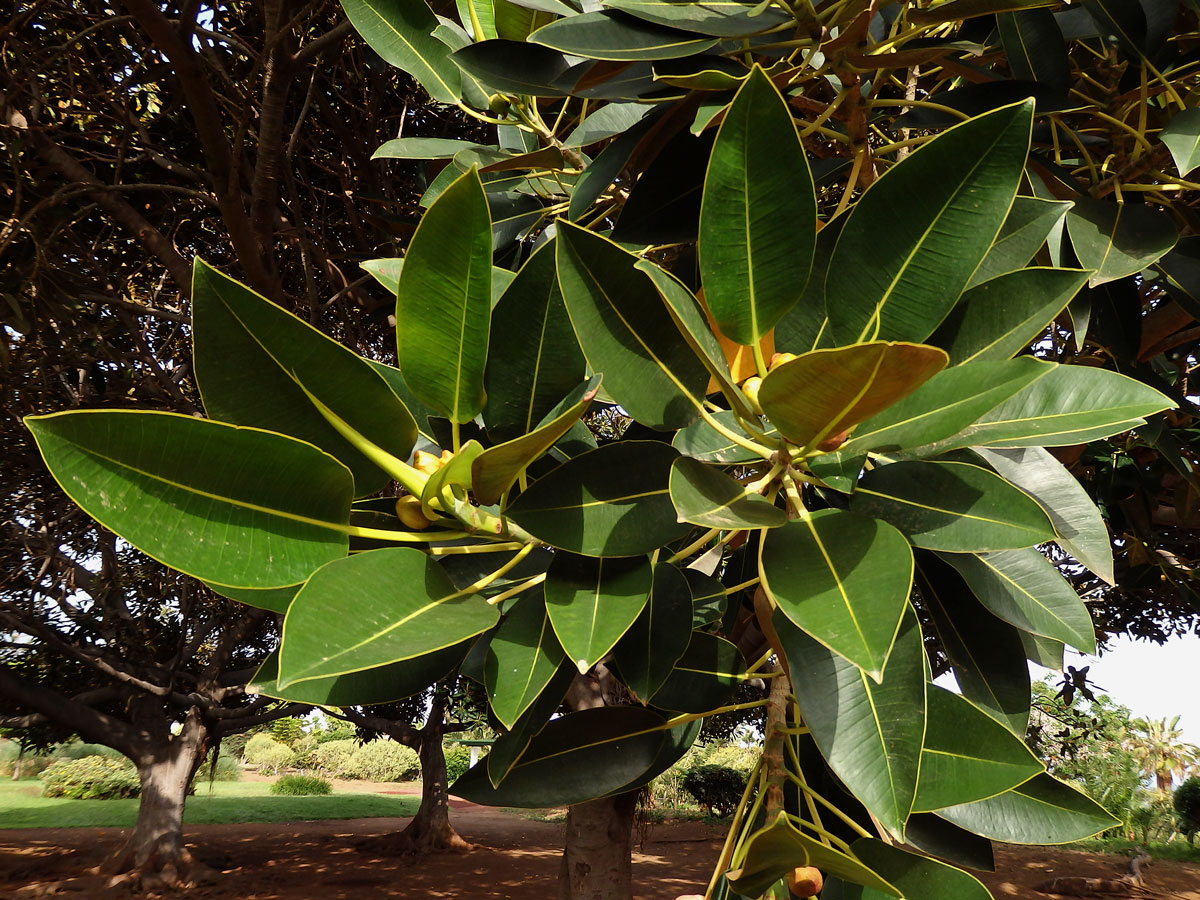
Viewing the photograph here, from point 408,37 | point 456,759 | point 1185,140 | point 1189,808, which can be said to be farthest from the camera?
point 456,759

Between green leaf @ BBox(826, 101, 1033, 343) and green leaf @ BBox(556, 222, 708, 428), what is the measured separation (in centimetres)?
15

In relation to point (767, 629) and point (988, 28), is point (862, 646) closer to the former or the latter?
point (767, 629)

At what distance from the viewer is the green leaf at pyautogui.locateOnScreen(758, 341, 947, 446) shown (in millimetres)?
487

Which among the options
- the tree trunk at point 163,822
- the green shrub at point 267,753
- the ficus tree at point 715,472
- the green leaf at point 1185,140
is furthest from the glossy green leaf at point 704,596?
the green shrub at point 267,753

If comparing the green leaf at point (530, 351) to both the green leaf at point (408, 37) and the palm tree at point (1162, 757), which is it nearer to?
the green leaf at point (408, 37)

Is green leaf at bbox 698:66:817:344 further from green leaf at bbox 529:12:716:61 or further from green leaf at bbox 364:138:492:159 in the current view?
green leaf at bbox 364:138:492:159

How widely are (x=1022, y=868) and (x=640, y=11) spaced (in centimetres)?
1454

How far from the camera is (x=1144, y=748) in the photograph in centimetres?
2320

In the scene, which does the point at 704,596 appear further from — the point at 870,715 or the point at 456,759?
the point at 456,759

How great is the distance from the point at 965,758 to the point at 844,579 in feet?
0.80

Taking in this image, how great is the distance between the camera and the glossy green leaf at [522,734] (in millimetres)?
757

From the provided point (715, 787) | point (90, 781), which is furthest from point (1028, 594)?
point (90, 781)

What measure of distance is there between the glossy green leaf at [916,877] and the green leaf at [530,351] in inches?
20.1

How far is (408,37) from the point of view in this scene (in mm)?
1257
